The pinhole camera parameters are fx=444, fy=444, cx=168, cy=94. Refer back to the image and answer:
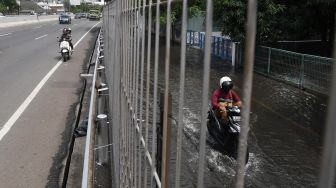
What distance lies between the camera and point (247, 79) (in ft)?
2.36

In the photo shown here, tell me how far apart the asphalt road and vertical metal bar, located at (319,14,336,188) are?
5.61 meters

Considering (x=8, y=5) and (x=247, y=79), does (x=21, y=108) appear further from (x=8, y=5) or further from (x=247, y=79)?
(x=8, y=5)

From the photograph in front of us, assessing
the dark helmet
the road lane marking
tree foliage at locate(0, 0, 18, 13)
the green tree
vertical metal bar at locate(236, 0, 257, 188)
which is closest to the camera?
vertical metal bar at locate(236, 0, 257, 188)

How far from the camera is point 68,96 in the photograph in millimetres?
11625

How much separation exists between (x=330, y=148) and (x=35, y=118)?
909cm

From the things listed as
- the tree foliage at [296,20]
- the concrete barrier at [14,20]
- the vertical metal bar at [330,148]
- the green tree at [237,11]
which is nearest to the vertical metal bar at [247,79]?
the vertical metal bar at [330,148]

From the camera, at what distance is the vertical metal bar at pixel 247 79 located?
0.68m

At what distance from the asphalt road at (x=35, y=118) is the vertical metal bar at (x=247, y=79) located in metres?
5.39

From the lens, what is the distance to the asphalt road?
20.4 ft

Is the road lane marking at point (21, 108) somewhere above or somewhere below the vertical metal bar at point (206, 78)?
below

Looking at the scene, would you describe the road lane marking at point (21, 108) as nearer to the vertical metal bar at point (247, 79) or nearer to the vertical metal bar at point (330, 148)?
the vertical metal bar at point (247, 79)

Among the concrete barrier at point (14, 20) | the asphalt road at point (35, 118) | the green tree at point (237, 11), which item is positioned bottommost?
the asphalt road at point (35, 118)

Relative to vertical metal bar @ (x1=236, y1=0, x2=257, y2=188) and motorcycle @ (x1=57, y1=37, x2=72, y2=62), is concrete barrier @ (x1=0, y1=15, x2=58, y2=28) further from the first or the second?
vertical metal bar @ (x1=236, y1=0, x2=257, y2=188)

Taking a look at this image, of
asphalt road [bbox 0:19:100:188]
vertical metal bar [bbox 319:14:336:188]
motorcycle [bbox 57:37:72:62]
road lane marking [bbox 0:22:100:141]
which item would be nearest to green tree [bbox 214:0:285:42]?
vertical metal bar [bbox 319:14:336:188]
